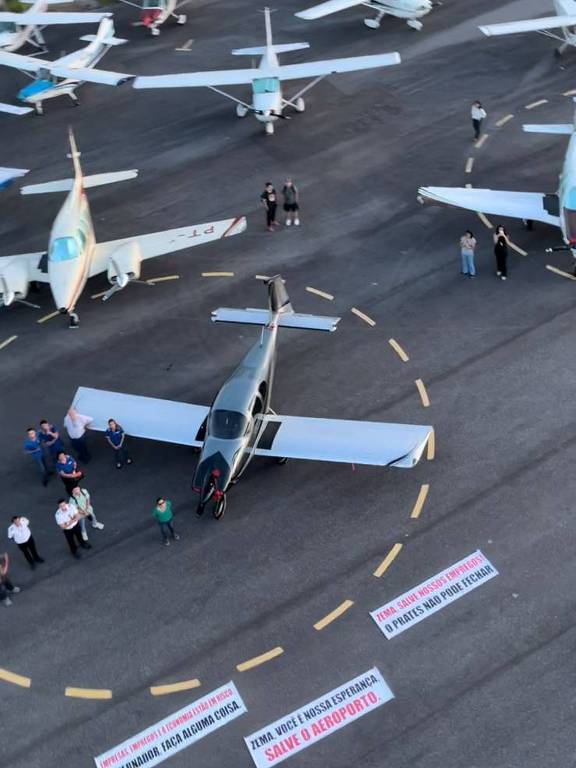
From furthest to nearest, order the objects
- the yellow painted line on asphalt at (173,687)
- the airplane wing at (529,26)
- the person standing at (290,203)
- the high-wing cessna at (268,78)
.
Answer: the airplane wing at (529,26) < the high-wing cessna at (268,78) < the person standing at (290,203) < the yellow painted line on asphalt at (173,687)

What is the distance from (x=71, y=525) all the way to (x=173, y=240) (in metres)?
11.2

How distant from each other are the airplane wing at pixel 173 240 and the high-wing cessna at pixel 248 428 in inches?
194

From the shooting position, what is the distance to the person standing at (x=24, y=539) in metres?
19.1

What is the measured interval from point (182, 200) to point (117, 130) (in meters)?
6.96

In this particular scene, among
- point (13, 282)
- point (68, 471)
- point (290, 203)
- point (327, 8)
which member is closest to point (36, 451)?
point (68, 471)

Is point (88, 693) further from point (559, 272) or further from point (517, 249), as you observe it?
point (517, 249)

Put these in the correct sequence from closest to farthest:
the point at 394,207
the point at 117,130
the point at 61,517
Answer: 1. the point at 61,517
2. the point at 394,207
3. the point at 117,130

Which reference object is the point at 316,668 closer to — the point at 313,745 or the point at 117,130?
the point at 313,745

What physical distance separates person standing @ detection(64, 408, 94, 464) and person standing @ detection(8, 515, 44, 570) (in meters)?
2.56

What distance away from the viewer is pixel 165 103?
38781 millimetres

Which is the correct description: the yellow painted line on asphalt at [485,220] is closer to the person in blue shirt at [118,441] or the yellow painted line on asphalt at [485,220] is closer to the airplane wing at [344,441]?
the airplane wing at [344,441]

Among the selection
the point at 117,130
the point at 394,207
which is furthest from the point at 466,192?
the point at 117,130

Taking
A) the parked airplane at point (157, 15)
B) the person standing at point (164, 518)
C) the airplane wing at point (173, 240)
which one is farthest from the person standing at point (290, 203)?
the parked airplane at point (157, 15)

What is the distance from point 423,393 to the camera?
77.4ft
